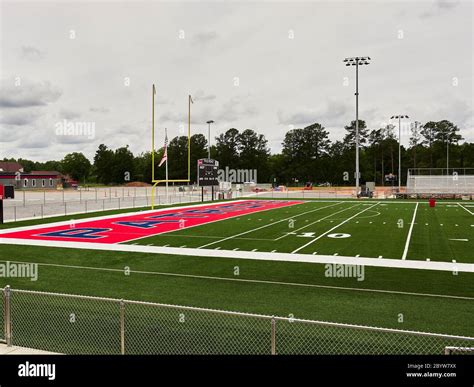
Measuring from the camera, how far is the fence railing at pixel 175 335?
25.4 feet

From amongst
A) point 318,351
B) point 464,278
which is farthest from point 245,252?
point 318,351

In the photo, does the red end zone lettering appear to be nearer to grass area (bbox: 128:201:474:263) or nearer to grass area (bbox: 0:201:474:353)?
grass area (bbox: 128:201:474:263)

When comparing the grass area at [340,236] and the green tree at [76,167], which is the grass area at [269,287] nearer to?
the grass area at [340,236]

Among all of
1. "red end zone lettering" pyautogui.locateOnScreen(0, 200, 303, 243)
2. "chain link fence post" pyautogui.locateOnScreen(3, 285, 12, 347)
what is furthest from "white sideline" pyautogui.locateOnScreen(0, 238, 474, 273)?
"chain link fence post" pyautogui.locateOnScreen(3, 285, 12, 347)

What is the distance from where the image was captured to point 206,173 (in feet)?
149

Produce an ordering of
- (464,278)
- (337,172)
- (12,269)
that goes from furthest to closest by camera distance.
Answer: (337,172) < (12,269) < (464,278)

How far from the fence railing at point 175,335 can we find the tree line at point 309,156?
97733mm

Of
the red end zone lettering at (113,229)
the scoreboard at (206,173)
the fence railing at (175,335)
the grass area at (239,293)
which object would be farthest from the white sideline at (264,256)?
the scoreboard at (206,173)

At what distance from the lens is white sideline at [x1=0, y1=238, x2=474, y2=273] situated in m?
14.9

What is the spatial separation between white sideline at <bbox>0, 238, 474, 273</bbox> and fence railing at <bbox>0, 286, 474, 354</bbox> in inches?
254

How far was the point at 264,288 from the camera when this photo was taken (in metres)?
12.2
